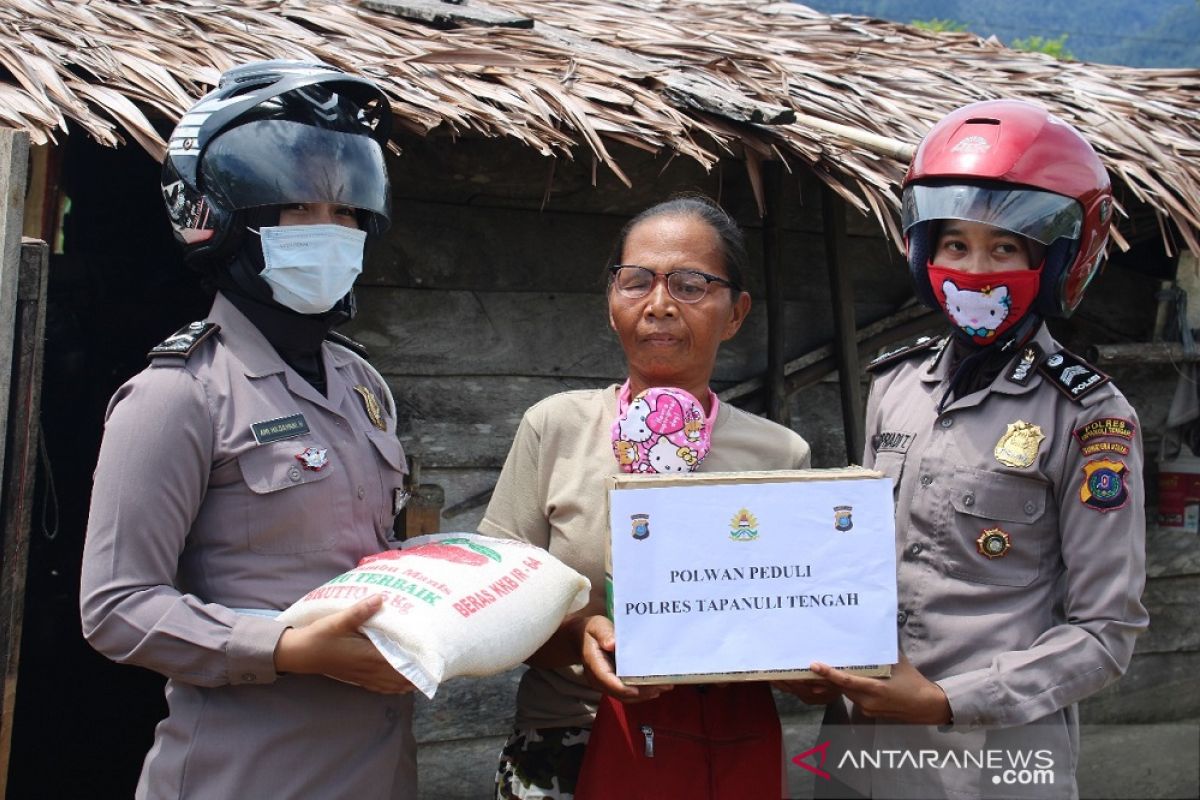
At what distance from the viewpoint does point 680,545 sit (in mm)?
2113

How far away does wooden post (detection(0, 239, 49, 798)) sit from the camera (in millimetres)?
2596

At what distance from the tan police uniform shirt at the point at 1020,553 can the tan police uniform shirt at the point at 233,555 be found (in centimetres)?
111

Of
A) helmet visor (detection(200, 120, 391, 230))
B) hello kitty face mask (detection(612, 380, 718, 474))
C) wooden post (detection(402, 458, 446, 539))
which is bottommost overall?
wooden post (detection(402, 458, 446, 539))

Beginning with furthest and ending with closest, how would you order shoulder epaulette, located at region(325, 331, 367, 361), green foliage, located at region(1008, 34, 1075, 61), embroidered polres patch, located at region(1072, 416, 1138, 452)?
green foliage, located at region(1008, 34, 1075, 61) → shoulder epaulette, located at region(325, 331, 367, 361) → embroidered polres patch, located at region(1072, 416, 1138, 452)

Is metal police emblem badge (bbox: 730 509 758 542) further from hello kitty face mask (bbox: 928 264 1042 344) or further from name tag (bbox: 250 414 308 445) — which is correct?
name tag (bbox: 250 414 308 445)

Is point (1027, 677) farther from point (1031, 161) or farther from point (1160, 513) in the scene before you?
point (1160, 513)

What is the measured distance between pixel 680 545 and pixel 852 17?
172 inches

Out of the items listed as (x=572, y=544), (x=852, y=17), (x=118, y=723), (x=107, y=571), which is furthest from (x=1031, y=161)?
(x=118, y=723)

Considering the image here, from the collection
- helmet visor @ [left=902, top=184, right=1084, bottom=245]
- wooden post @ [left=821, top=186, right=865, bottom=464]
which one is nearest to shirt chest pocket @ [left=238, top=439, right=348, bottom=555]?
helmet visor @ [left=902, top=184, right=1084, bottom=245]

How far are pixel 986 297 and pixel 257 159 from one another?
1485 mm

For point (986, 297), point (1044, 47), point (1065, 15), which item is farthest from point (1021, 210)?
point (1065, 15)

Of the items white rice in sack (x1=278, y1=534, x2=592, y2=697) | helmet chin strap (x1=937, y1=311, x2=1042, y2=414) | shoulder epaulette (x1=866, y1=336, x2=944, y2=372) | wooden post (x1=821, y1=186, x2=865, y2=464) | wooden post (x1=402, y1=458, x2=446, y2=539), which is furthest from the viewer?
wooden post (x1=821, y1=186, x2=865, y2=464)

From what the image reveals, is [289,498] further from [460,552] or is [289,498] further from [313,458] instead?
[460,552]

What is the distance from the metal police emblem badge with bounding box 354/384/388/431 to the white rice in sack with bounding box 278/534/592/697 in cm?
28
